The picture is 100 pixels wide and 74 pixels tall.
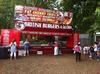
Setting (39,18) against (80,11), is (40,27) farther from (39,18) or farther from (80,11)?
(80,11)

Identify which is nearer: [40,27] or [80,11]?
[40,27]

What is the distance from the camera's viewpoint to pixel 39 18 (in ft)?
107

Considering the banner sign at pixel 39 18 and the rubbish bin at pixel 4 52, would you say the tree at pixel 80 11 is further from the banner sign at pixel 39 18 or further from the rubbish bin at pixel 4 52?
the rubbish bin at pixel 4 52

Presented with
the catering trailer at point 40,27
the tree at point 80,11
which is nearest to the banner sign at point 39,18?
the catering trailer at point 40,27

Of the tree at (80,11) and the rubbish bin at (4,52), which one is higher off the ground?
the tree at (80,11)

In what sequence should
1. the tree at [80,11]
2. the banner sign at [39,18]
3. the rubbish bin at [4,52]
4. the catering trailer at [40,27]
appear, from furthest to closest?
the tree at [80,11] → the banner sign at [39,18] → the catering trailer at [40,27] → the rubbish bin at [4,52]

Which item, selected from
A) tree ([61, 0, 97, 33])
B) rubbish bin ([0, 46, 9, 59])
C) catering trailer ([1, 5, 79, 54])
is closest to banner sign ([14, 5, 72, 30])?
catering trailer ([1, 5, 79, 54])

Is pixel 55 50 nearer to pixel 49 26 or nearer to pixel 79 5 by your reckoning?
pixel 49 26

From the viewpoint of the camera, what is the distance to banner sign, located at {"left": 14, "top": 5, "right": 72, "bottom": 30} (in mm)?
31125

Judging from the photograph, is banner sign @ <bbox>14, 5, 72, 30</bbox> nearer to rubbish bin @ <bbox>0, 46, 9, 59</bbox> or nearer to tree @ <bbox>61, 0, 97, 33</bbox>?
→ tree @ <bbox>61, 0, 97, 33</bbox>

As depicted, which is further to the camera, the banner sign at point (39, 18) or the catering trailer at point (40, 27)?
the banner sign at point (39, 18)

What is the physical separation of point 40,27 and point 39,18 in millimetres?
965

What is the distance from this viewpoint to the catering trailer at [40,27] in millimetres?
31002

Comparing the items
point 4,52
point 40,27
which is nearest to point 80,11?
point 40,27
